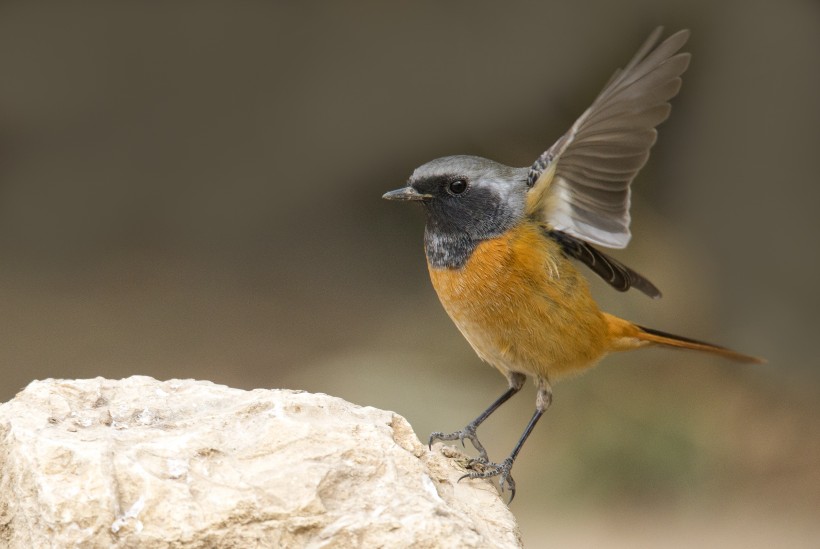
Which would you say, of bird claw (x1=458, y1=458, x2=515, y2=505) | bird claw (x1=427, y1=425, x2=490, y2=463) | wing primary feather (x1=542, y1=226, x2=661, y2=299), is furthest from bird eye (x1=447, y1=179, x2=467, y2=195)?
bird claw (x1=458, y1=458, x2=515, y2=505)

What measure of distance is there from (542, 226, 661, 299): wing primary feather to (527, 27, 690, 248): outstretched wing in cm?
8

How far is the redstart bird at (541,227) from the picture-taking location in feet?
14.8

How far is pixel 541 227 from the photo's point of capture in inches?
187

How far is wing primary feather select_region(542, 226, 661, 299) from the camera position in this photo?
4.81m

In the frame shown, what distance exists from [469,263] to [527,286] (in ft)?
0.85

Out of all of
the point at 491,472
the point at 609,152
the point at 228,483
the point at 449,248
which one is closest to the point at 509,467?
the point at 491,472

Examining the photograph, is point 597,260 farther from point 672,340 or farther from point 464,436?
point 464,436

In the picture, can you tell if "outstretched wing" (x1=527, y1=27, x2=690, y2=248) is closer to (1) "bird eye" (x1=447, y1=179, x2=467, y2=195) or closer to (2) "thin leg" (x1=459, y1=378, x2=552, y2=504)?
(1) "bird eye" (x1=447, y1=179, x2=467, y2=195)

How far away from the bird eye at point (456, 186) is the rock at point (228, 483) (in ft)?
4.82

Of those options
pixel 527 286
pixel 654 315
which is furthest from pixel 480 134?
pixel 527 286

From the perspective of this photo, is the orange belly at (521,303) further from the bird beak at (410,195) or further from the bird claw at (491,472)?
the bird claw at (491,472)

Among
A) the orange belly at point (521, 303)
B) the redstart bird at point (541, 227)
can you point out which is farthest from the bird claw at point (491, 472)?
the orange belly at point (521, 303)

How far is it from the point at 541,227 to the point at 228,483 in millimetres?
2147

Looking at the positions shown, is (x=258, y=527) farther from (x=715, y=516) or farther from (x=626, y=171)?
(x=715, y=516)
